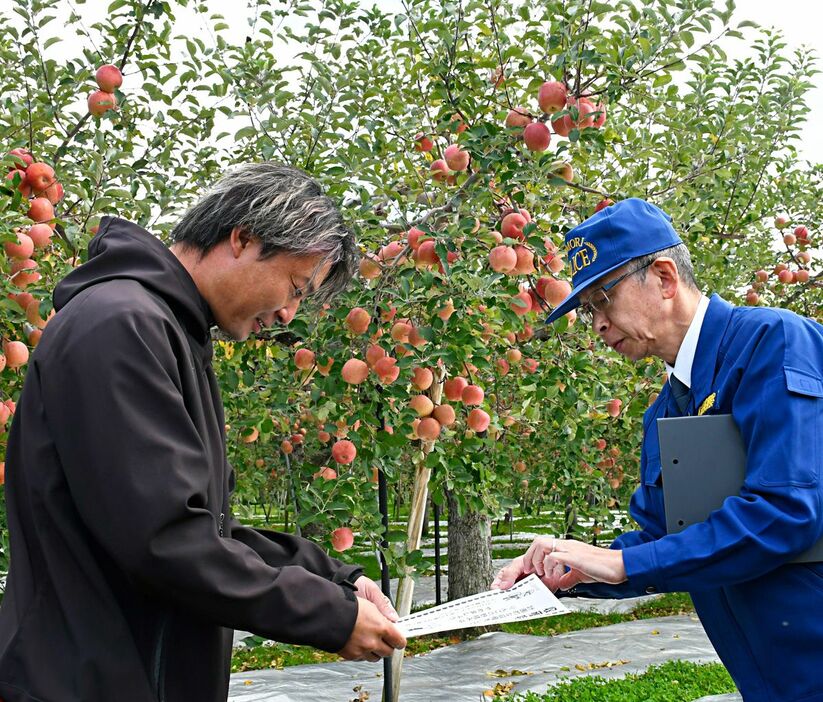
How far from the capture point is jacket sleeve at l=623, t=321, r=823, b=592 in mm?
1347

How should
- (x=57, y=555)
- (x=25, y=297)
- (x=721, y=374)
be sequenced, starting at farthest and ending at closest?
1. (x=25, y=297)
2. (x=721, y=374)
3. (x=57, y=555)

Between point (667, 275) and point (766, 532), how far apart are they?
549mm

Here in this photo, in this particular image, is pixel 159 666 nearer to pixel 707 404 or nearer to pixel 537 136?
pixel 707 404

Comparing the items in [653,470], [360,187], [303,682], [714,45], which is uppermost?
[714,45]

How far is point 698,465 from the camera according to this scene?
1.49 meters

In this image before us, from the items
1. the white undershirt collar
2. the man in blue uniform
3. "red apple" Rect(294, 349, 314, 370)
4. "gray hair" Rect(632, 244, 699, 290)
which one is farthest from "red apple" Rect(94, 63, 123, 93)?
the white undershirt collar

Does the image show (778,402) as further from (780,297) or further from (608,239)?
(780,297)

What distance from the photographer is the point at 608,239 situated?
164 centimetres

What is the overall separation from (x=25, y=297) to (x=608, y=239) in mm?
1958

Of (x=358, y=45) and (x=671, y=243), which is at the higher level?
(x=358, y=45)

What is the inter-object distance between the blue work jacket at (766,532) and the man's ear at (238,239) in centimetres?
89

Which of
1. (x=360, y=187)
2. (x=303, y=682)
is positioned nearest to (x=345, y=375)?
(x=360, y=187)

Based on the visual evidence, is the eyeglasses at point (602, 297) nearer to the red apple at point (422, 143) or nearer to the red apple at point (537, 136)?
the red apple at point (537, 136)

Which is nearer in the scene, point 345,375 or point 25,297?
point 25,297
